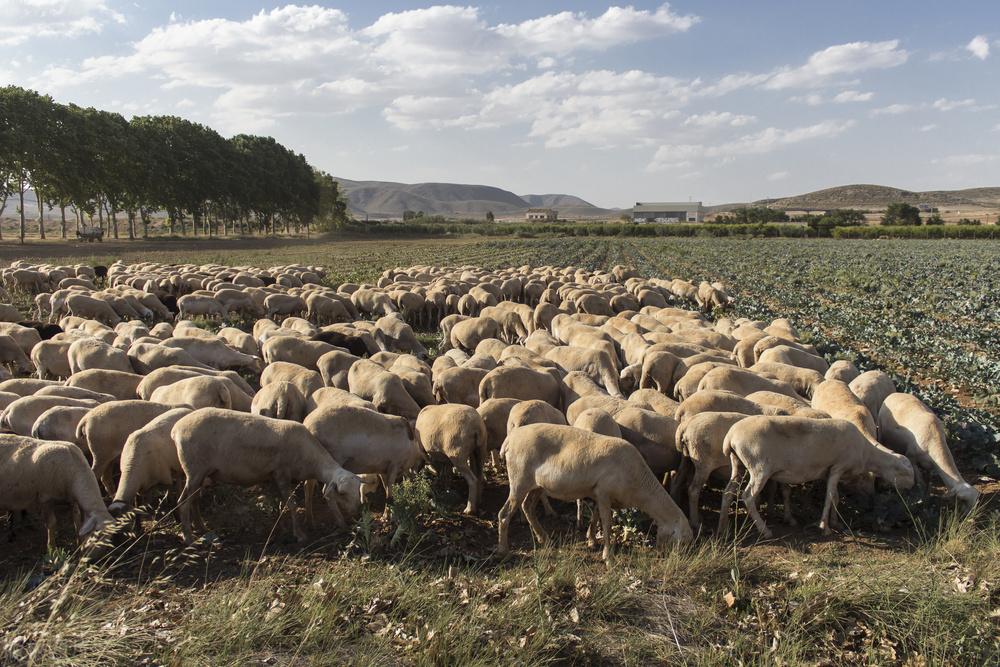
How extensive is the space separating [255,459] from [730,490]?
220 inches

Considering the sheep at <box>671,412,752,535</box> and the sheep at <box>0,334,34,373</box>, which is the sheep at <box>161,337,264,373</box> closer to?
the sheep at <box>0,334,34,373</box>

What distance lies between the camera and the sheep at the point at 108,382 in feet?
31.9

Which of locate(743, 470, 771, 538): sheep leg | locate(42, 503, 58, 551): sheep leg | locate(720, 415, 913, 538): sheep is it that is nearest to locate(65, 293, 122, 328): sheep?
locate(42, 503, 58, 551): sheep leg

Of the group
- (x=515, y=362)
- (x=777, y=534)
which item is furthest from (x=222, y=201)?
(x=777, y=534)

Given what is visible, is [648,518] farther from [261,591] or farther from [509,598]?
[261,591]

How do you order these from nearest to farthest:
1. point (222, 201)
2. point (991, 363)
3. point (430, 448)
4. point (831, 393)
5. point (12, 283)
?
point (430, 448)
point (831, 393)
point (991, 363)
point (12, 283)
point (222, 201)

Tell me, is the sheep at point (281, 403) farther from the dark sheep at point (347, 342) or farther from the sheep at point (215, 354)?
the dark sheep at point (347, 342)

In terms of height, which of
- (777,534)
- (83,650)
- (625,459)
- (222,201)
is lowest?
(777,534)

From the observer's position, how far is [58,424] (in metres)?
7.77

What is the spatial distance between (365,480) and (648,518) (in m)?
3.78

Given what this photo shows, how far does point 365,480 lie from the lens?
8.29 m

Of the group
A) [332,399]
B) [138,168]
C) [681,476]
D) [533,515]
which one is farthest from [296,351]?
[138,168]

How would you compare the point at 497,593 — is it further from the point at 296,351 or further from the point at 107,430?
the point at 296,351

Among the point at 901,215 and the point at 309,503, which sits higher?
the point at 901,215
